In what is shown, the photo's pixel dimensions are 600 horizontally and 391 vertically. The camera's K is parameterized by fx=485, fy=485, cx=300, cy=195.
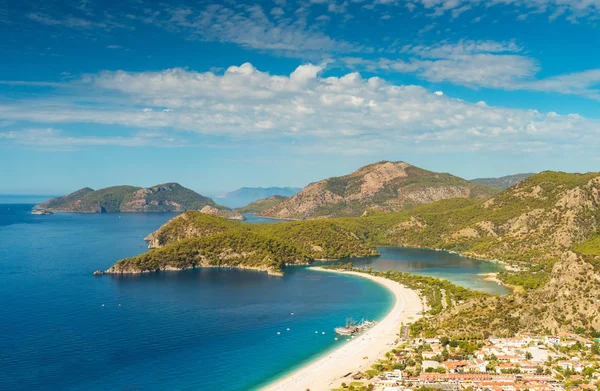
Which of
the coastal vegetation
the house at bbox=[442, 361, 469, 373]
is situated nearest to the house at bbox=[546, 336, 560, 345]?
the house at bbox=[442, 361, 469, 373]

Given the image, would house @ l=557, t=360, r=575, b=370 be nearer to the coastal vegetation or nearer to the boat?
the coastal vegetation

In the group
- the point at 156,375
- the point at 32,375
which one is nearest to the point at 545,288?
the point at 156,375

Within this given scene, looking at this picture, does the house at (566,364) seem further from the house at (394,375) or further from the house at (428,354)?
the house at (394,375)

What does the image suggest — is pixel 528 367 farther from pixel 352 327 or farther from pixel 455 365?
pixel 352 327

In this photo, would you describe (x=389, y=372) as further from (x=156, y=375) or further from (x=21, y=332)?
(x=21, y=332)

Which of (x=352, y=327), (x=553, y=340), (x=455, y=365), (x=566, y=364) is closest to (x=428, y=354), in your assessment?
(x=455, y=365)

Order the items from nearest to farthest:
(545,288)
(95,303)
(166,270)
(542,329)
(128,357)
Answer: (128,357) → (542,329) → (545,288) → (95,303) → (166,270)
